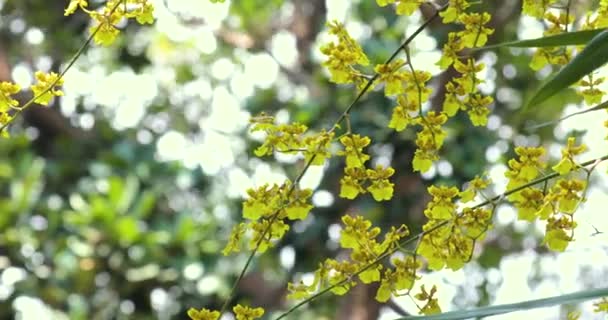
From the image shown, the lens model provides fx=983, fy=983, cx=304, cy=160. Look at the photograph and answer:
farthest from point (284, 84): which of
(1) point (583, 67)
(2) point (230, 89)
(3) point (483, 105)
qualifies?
(1) point (583, 67)

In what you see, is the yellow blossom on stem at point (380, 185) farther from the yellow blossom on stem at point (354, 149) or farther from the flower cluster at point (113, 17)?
the flower cluster at point (113, 17)

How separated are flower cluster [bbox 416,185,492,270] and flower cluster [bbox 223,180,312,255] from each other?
7cm

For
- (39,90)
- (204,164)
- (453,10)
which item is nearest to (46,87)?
(39,90)

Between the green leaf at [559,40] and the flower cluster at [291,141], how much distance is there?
11 centimetres

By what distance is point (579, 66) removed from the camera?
1.55 feet

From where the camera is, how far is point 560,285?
1.87m

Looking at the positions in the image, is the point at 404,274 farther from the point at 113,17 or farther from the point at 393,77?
the point at 113,17

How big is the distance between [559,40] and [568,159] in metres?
0.07

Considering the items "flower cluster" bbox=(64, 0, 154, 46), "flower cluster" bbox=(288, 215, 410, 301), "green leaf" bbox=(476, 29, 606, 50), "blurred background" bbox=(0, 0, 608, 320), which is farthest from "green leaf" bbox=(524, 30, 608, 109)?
"blurred background" bbox=(0, 0, 608, 320)

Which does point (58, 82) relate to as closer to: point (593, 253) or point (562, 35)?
point (562, 35)

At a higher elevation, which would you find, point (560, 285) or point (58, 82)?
point (560, 285)

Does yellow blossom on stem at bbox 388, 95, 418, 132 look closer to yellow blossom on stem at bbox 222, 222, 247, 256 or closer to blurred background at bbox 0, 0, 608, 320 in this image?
yellow blossom on stem at bbox 222, 222, 247, 256

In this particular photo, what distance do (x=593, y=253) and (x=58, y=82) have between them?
115cm

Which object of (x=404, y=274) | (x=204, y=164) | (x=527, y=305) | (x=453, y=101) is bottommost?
(x=527, y=305)
